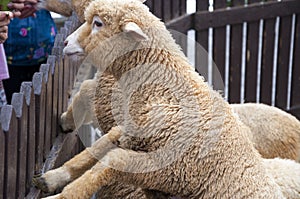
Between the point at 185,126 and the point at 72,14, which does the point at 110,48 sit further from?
the point at 72,14

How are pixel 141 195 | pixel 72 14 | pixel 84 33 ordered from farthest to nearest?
pixel 72 14
pixel 141 195
pixel 84 33

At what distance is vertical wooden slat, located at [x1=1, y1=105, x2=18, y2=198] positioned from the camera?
236 cm

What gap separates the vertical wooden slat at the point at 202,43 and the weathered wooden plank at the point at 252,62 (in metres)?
0.44

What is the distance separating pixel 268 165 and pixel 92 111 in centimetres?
92

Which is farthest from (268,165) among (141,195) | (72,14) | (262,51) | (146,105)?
(262,51)

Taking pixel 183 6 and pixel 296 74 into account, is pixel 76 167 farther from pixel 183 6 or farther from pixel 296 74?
pixel 296 74

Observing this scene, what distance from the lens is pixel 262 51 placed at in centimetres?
596

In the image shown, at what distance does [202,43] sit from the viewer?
18.5ft

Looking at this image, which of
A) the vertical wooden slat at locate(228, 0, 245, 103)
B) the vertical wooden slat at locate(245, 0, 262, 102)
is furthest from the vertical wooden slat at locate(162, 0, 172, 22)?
the vertical wooden slat at locate(245, 0, 262, 102)

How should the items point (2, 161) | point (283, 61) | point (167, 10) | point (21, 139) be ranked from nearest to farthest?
1. point (2, 161)
2. point (21, 139)
3. point (167, 10)
4. point (283, 61)

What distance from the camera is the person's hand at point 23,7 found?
343 centimetres

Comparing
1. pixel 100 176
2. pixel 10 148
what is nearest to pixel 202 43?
pixel 100 176

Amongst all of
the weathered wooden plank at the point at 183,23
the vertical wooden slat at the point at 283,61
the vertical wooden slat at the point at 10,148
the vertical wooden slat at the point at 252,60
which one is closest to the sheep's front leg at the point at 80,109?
the vertical wooden slat at the point at 10,148

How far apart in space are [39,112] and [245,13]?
127 inches
